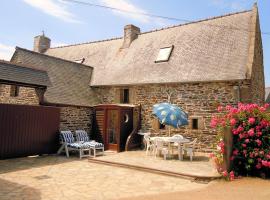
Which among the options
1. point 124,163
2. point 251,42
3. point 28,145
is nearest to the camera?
point 124,163

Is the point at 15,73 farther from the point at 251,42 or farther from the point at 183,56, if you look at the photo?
the point at 251,42

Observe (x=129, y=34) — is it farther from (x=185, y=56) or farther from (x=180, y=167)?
(x=180, y=167)

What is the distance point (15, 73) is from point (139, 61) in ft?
26.7

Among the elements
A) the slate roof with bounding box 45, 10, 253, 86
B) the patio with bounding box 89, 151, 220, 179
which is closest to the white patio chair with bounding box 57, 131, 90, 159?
the patio with bounding box 89, 151, 220, 179

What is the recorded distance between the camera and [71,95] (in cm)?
1510

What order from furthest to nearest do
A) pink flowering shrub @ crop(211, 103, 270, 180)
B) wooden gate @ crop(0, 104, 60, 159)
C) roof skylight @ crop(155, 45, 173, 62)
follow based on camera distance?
roof skylight @ crop(155, 45, 173, 62) < wooden gate @ crop(0, 104, 60, 159) < pink flowering shrub @ crop(211, 103, 270, 180)

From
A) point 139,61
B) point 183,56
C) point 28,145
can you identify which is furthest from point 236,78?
point 28,145

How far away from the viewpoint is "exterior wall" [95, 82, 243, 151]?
13.0m

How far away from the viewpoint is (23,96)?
A: 13.9 meters

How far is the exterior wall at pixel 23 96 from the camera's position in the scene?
13289 millimetres

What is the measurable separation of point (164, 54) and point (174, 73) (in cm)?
231

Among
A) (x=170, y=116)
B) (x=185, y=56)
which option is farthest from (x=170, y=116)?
(x=185, y=56)

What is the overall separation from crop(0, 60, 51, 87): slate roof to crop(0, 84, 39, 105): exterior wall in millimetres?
849

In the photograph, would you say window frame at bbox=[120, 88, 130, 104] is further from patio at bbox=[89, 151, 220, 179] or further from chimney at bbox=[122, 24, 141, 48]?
patio at bbox=[89, 151, 220, 179]
